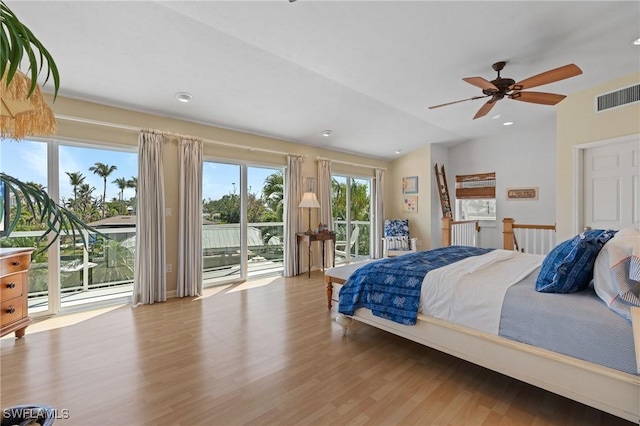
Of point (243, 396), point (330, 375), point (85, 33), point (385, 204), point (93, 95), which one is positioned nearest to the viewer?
point (243, 396)

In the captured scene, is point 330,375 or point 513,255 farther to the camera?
point 513,255

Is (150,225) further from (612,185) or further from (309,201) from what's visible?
(612,185)

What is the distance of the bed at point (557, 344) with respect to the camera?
151cm

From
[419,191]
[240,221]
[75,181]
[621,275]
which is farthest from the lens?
[419,191]

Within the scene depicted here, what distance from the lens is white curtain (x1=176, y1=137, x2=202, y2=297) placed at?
416 cm

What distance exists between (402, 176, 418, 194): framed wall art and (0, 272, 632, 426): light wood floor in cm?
475

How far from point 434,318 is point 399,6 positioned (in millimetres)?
2519

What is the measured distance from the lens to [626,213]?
12.6ft

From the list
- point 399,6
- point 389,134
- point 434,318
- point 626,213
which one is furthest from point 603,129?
point 434,318

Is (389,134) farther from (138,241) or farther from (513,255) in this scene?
(138,241)

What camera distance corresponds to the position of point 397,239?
6570mm

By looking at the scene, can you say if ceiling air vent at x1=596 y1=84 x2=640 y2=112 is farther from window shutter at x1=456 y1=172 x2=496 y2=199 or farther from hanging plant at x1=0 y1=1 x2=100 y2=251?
hanging plant at x1=0 y1=1 x2=100 y2=251

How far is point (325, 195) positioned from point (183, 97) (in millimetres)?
3137

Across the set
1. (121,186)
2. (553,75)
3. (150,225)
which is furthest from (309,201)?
→ (553,75)
